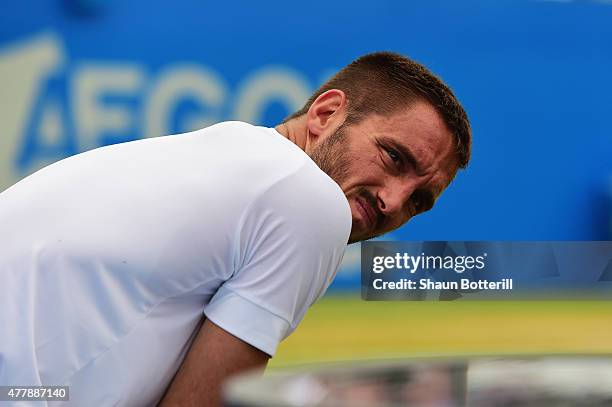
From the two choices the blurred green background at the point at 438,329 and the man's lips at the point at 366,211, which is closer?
the man's lips at the point at 366,211

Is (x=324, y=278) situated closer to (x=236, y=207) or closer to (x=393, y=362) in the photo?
(x=236, y=207)

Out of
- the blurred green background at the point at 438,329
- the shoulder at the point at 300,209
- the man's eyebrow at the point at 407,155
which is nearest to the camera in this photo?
the shoulder at the point at 300,209

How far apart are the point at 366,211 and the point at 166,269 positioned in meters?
0.55

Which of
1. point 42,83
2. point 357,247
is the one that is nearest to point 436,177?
point 357,247

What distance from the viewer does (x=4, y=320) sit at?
916 mm

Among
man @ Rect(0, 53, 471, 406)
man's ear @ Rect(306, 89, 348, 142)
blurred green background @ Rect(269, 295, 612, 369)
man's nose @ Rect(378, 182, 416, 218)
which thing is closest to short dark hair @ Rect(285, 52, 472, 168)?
man's ear @ Rect(306, 89, 348, 142)

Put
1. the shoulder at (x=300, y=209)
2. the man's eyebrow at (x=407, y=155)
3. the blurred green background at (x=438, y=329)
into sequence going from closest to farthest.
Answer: the shoulder at (x=300, y=209) < the man's eyebrow at (x=407, y=155) < the blurred green background at (x=438, y=329)

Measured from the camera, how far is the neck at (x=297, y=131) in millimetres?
1420

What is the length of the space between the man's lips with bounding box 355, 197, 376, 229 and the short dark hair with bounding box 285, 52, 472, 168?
0.13m

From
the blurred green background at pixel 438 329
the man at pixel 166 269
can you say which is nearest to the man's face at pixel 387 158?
the man at pixel 166 269

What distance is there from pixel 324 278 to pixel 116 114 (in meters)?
1.80

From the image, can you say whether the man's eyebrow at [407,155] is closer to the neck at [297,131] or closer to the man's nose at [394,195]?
the man's nose at [394,195]

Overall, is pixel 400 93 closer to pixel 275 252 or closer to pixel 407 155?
pixel 407 155

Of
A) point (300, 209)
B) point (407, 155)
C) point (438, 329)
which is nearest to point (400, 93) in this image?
point (407, 155)
